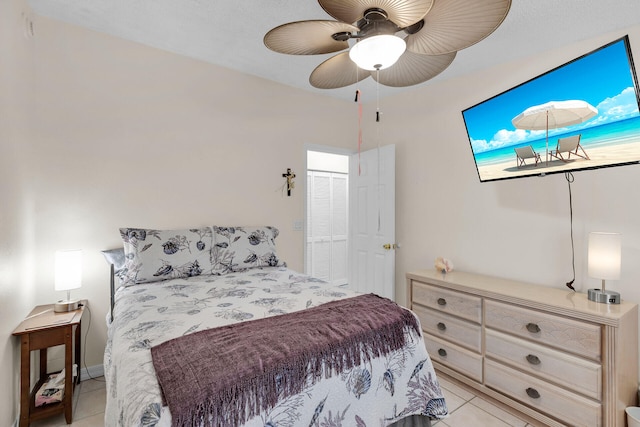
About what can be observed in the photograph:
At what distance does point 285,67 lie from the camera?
2979 millimetres

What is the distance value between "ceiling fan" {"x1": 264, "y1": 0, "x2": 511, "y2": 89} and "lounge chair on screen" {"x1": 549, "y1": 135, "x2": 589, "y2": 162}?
3.02 ft

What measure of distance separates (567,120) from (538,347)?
143 centimetres

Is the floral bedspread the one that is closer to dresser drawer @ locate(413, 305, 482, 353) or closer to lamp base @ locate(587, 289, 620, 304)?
dresser drawer @ locate(413, 305, 482, 353)

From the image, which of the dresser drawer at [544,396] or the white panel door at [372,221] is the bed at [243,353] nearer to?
the dresser drawer at [544,396]

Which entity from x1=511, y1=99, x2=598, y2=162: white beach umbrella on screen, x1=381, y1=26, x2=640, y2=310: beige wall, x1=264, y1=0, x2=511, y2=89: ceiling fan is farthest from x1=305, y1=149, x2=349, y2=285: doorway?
x1=264, y1=0, x2=511, y2=89: ceiling fan

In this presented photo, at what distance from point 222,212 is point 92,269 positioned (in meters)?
1.12

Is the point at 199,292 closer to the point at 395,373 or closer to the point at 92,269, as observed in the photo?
the point at 92,269

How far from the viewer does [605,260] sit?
187 centimetres

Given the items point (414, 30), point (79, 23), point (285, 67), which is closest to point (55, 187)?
point (79, 23)

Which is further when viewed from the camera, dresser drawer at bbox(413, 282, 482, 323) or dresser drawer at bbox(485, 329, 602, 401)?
dresser drawer at bbox(413, 282, 482, 323)

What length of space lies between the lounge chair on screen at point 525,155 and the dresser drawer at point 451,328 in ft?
4.03

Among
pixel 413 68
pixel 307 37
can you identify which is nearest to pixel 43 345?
pixel 307 37

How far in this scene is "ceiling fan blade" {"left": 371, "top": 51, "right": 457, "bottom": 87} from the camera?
1686mm

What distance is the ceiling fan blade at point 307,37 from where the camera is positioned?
141cm
